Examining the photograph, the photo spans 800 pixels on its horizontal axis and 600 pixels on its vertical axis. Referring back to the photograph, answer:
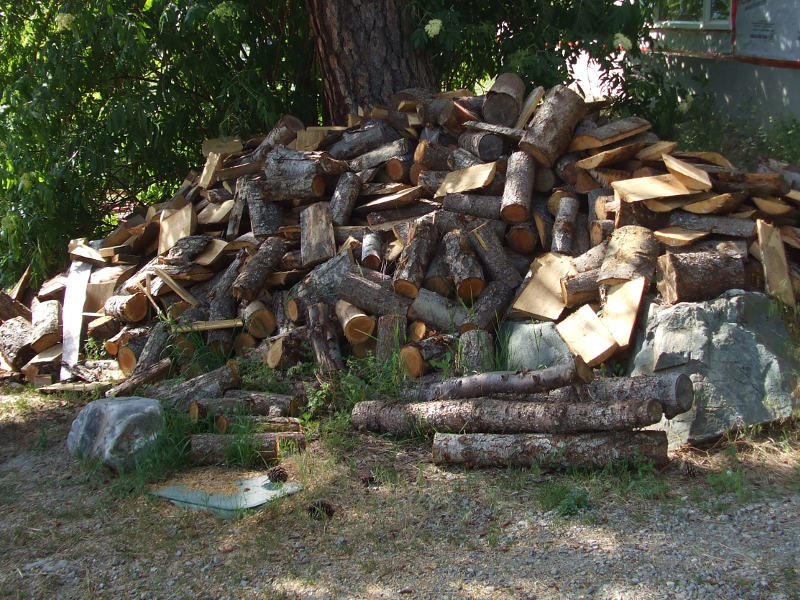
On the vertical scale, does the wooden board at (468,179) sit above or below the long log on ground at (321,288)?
above

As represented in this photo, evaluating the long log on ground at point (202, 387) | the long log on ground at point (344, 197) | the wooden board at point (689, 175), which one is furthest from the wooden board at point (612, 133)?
the long log on ground at point (202, 387)

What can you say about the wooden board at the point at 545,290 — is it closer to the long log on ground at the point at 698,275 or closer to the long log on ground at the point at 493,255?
the long log on ground at the point at 493,255

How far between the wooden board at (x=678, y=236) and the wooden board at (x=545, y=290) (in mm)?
571

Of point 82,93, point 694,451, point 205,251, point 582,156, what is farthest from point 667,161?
point 82,93

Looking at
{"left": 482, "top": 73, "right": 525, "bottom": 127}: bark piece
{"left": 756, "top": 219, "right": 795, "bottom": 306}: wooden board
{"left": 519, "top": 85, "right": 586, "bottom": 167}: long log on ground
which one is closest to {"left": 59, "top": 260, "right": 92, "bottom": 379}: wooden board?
{"left": 482, "top": 73, "right": 525, "bottom": 127}: bark piece

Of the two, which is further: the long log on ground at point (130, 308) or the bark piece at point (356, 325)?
the long log on ground at point (130, 308)

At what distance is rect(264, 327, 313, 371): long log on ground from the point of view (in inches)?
211

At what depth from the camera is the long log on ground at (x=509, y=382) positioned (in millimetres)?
4043

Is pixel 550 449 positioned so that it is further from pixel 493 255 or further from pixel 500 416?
pixel 493 255

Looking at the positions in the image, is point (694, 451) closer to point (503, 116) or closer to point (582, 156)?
point (582, 156)

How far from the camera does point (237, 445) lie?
14.7 ft

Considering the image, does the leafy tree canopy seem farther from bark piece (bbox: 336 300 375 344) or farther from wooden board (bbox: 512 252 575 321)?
bark piece (bbox: 336 300 375 344)

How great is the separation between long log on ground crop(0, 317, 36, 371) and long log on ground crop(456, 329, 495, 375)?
3656 mm

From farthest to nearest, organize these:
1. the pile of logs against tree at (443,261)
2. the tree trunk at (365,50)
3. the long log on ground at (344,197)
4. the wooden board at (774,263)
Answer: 1. the tree trunk at (365,50)
2. the long log on ground at (344,197)
3. the wooden board at (774,263)
4. the pile of logs against tree at (443,261)
